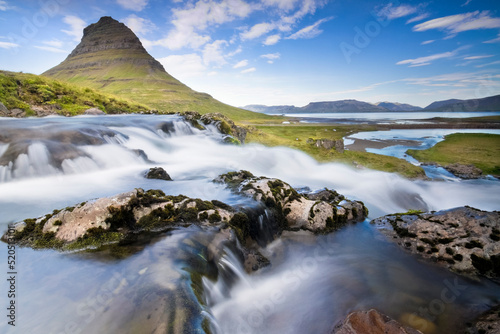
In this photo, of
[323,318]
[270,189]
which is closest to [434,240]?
[323,318]

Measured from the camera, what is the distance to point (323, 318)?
6.16m

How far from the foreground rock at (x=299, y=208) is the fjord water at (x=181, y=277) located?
21.6 inches

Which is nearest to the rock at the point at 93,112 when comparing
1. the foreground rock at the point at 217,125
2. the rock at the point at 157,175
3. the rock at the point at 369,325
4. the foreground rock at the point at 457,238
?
the foreground rock at the point at 217,125

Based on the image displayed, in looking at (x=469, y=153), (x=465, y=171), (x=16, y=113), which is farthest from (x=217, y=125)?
(x=469, y=153)

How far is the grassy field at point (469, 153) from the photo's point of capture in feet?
109

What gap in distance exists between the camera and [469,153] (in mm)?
39531

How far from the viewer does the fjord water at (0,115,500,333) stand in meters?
4.75

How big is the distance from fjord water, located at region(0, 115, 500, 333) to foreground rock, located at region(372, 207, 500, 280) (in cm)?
64

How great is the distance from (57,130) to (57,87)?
78.9 feet

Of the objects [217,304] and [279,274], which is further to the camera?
[279,274]

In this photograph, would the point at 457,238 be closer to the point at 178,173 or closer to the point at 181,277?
the point at 181,277

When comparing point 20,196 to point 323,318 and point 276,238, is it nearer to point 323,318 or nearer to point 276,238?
point 276,238

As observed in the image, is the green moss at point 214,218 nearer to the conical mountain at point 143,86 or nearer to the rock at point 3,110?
the rock at point 3,110

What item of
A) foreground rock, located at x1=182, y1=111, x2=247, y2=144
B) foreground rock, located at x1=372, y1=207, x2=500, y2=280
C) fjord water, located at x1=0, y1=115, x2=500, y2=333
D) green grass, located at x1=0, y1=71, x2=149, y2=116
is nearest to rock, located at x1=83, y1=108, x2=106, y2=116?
green grass, located at x1=0, y1=71, x2=149, y2=116
